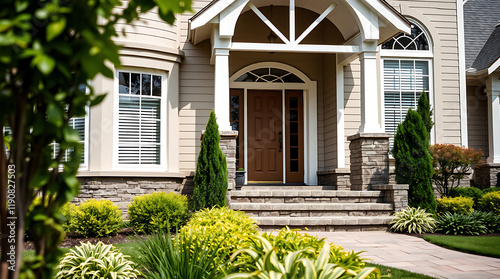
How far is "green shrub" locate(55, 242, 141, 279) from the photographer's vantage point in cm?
371

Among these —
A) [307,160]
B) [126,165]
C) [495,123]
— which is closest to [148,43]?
[126,165]

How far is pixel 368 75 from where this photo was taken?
8.70 meters

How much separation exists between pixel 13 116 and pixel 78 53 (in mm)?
311

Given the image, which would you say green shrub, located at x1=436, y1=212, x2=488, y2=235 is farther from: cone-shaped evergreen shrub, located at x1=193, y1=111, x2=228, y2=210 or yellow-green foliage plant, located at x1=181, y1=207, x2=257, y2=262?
yellow-green foliage plant, located at x1=181, y1=207, x2=257, y2=262

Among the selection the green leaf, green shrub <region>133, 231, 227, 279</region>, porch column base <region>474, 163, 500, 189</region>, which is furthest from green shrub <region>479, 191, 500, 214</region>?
the green leaf

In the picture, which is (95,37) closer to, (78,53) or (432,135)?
(78,53)

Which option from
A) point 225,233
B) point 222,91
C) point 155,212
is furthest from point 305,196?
point 225,233

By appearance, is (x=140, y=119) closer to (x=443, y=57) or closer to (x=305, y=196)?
(x=305, y=196)

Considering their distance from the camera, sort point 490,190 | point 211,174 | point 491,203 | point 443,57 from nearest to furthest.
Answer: point 211,174 → point 491,203 → point 490,190 → point 443,57

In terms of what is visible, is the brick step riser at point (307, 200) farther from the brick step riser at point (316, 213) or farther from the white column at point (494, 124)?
→ the white column at point (494, 124)

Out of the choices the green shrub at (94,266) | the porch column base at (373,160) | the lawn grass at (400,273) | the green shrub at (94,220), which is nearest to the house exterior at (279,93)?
the porch column base at (373,160)

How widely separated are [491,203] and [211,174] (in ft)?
17.9

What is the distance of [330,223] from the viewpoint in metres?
7.70

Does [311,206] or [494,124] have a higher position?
[494,124]
